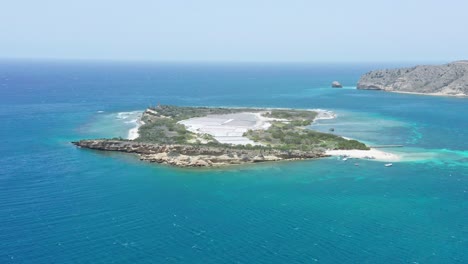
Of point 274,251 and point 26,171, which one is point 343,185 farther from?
point 26,171

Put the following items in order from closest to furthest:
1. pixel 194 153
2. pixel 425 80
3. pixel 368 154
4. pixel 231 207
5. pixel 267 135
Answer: pixel 231 207 < pixel 194 153 < pixel 368 154 < pixel 267 135 < pixel 425 80

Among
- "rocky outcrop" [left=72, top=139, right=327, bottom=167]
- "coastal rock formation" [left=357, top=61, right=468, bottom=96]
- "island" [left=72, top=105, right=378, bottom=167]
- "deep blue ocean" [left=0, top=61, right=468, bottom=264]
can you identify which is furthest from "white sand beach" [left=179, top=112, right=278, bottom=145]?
"coastal rock formation" [left=357, top=61, right=468, bottom=96]

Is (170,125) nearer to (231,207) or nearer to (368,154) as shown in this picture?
(368,154)

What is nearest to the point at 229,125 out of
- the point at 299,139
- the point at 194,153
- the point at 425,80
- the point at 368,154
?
the point at 299,139

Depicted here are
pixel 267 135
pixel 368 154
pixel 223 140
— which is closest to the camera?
pixel 368 154

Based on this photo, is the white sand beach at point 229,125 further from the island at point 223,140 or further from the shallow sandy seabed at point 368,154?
the shallow sandy seabed at point 368,154

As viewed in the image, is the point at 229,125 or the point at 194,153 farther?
the point at 229,125

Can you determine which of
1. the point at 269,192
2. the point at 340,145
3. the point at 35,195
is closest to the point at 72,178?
the point at 35,195

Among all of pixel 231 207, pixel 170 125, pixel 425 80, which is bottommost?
pixel 231 207

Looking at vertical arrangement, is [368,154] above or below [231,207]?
above
